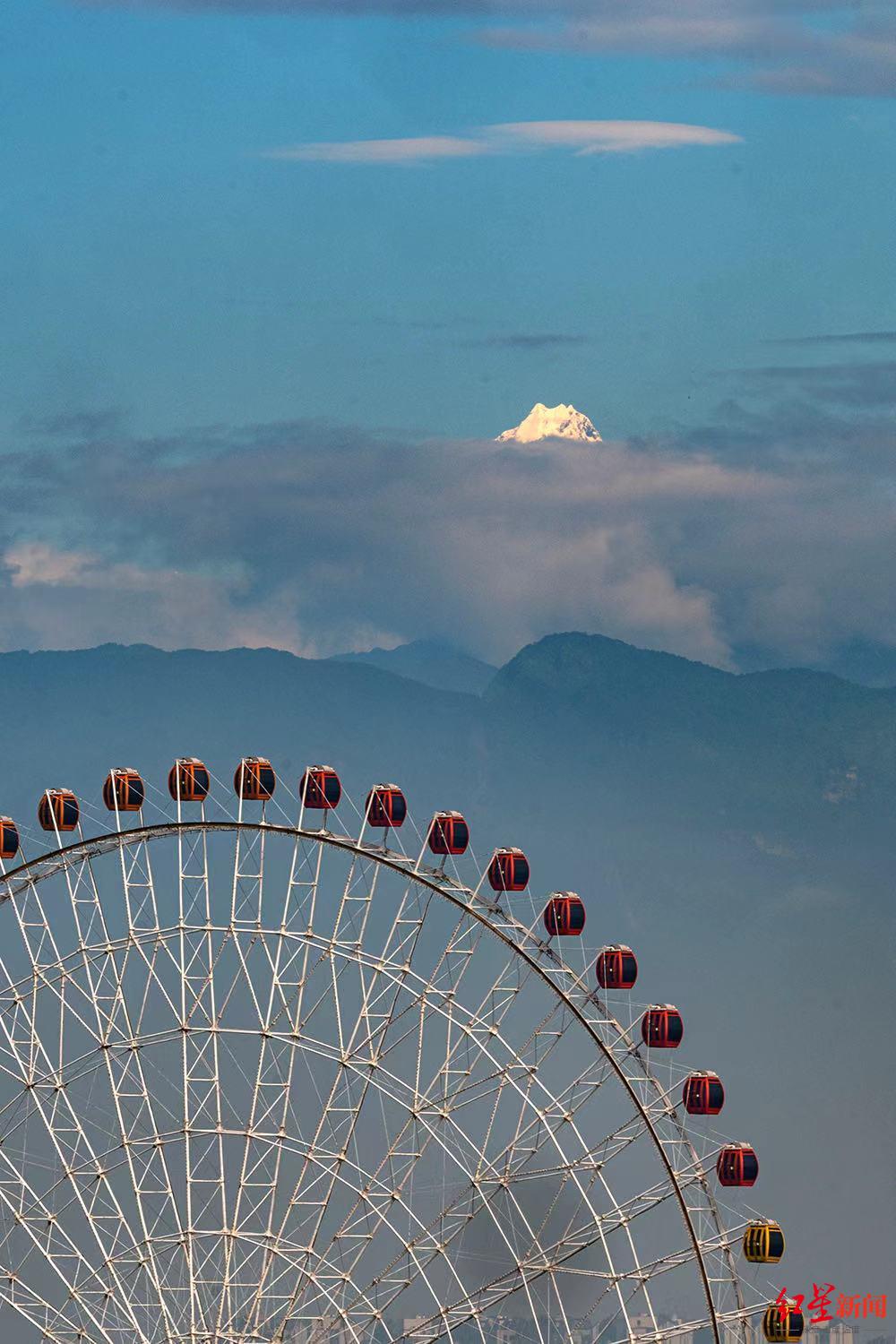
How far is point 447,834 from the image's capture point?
4948 inches

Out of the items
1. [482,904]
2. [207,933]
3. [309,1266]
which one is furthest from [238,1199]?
[482,904]

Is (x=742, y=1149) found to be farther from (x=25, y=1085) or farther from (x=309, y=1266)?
(x=25, y=1085)

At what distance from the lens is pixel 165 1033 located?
124 metres

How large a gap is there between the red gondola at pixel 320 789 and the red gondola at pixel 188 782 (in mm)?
3468

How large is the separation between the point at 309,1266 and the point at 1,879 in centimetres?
2340

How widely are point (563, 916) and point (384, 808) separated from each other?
983cm

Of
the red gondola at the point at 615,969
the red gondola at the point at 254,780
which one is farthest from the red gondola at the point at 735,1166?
the red gondola at the point at 254,780

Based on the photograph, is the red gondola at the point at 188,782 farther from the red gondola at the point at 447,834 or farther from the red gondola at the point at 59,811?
the red gondola at the point at 447,834

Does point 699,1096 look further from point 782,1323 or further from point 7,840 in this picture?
point 7,840

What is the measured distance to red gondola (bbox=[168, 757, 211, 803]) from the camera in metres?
126

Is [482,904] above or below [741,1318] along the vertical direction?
above

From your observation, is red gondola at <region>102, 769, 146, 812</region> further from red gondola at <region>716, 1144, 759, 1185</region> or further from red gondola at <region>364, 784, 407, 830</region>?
red gondola at <region>716, 1144, 759, 1185</region>

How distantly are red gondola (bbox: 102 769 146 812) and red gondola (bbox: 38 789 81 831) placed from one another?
89.2 inches

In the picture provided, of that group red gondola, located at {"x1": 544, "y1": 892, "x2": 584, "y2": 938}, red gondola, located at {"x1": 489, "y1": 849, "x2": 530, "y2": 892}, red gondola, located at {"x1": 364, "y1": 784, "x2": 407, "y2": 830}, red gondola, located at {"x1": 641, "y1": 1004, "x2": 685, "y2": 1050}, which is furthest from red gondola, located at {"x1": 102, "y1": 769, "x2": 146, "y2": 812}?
red gondola, located at {"x1": 641, "y1": 1004, "x2": 685, "y2": 1050}
